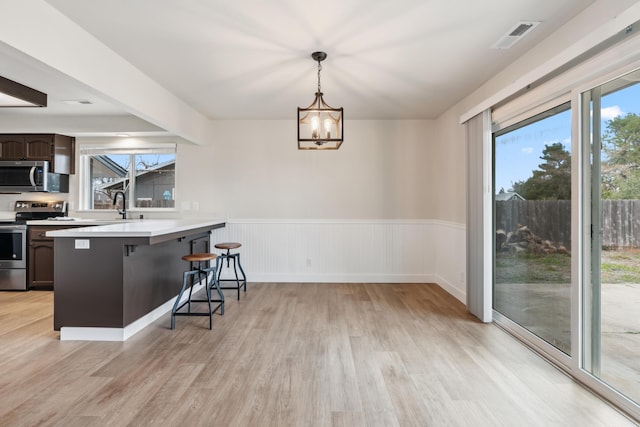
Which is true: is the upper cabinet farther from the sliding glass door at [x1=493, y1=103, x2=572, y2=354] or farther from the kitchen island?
the sliding glass door at [x1=493, y1=103, x2=572, y2=354]

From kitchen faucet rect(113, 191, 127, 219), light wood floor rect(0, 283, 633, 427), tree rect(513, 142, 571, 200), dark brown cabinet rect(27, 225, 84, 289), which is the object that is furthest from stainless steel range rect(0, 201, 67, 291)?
tree rect(513, 142, 571, 200)

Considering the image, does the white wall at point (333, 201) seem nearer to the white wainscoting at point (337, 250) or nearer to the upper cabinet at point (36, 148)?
the white wainscoting at point (337, 250)

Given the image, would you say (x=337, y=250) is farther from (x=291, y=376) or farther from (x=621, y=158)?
(x=621, y=158)

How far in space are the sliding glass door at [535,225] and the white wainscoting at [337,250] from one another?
1655mm

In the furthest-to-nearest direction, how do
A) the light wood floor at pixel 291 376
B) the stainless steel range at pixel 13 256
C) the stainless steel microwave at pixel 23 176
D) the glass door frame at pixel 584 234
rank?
1. the stainless steel microwave at pixel 23 176
2. the stainless steel range at pixel 13 256
3. the glass door frame at pixel 584 234
4. the light wood floor at pixel 291 376

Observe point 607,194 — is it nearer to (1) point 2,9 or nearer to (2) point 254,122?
(1) point 2,9

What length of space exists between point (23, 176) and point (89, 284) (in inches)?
121

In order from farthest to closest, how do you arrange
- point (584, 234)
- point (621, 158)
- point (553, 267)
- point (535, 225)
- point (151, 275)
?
point (151, 275), point (535, 225), point (553, 267), point (584, 234), point (621, 158)

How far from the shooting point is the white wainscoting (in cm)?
510

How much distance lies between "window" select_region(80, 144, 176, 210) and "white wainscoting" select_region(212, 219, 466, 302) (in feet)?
4.08

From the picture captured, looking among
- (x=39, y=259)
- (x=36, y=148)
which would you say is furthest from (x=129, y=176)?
(x=39, y=259)

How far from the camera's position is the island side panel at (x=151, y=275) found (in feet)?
9.92

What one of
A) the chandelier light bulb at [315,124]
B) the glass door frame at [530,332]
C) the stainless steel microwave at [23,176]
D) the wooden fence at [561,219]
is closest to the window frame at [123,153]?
the stainless steel microwave at [23,176]

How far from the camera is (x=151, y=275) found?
339 cm
